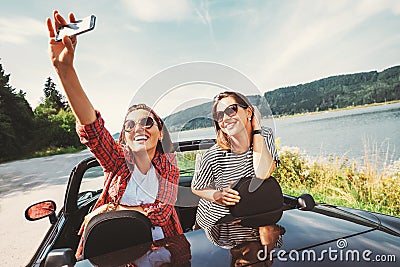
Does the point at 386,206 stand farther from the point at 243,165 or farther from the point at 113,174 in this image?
the point at 113,174

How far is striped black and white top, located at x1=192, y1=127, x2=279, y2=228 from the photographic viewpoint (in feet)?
7.13

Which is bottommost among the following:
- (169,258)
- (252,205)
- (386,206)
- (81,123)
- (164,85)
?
(386,206)

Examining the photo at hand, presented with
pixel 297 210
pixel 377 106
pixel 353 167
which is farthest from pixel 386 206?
pixel 377 106

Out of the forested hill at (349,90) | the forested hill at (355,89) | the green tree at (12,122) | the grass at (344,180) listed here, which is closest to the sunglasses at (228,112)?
the forested hill at (349,90)

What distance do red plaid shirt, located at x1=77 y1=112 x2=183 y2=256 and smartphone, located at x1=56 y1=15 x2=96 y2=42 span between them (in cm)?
50

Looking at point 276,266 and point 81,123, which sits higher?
point 81,123

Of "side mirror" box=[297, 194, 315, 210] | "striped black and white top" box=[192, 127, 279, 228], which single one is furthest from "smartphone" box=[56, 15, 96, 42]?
"side mirror" box=[297, 194, 315, 210]

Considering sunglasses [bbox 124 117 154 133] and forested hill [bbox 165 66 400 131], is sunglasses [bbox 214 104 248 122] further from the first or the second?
forested hill [bbox 165 66 400 131]

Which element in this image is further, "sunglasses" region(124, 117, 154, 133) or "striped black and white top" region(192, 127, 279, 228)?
"striped black and white top" region(192, 127, 279, 228)

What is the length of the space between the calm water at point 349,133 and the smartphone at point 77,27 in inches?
162

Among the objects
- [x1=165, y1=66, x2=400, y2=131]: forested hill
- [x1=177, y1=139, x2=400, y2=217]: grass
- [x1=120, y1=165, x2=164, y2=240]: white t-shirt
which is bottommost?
[x1=177, y1=139, x2=400, y2=217]: grass

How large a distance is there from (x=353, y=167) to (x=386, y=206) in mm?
881

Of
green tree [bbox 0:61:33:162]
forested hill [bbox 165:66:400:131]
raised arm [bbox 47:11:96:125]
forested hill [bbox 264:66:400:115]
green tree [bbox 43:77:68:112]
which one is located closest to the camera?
raised arm [bbox 47:11:96:125]

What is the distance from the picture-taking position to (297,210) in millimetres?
2006
